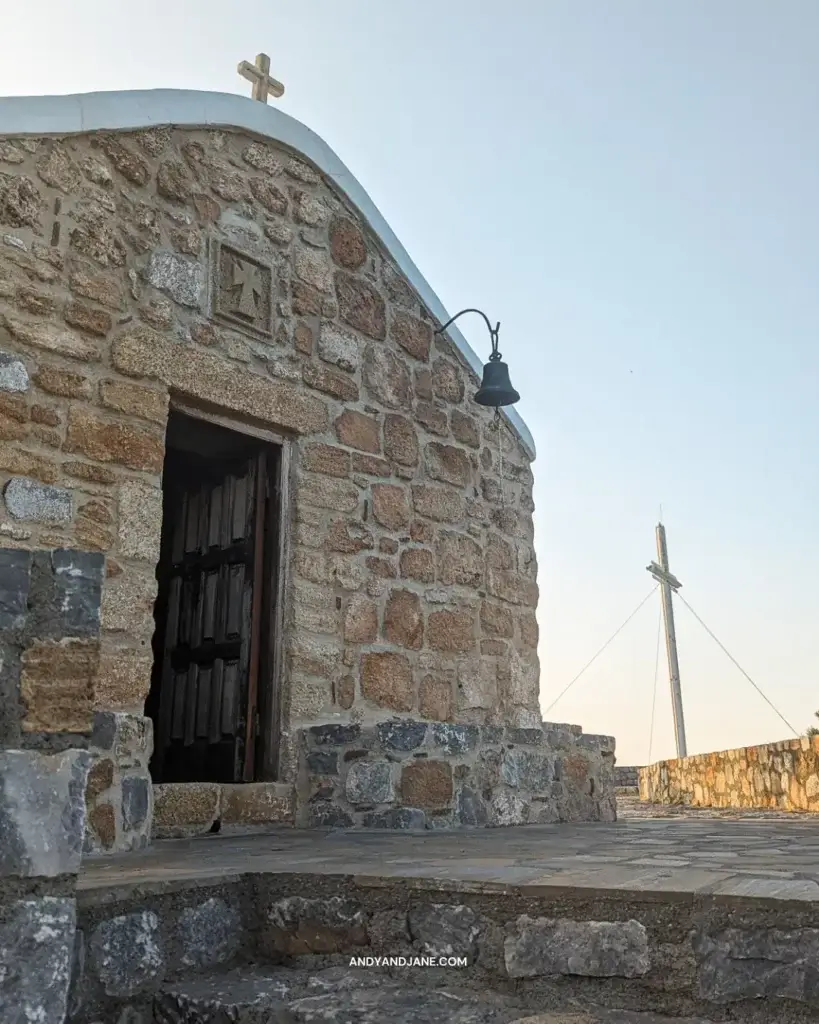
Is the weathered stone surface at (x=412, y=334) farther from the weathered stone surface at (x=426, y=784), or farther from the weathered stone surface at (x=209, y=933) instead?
the weathered stone surface at (x=209, y=933)

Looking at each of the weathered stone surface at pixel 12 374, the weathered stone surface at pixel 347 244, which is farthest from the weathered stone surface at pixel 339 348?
the weathered stone surface at pixel 12 374

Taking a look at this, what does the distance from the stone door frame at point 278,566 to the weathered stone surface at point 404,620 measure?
595 millimetres

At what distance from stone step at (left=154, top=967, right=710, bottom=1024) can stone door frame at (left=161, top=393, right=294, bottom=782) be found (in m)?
2.15

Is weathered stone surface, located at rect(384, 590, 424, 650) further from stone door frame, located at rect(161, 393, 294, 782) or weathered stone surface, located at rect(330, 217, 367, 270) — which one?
weathered stone surface, located at rect(330, 217, 367, 270)

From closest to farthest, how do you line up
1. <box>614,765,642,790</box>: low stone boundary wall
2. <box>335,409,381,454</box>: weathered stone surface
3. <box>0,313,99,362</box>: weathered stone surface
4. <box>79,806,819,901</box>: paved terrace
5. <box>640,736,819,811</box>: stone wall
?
<box>79,806,819,901</box>: paved terrace → <box>0,313,99,362</box>: weathered stone surface → <box>335,409,381,454</box>: weathered stone surface → <box>640,736,819,811</box>: stone wall → <box>614,765,642,790</box>: low stone boundary wall

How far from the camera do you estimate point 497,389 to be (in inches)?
200

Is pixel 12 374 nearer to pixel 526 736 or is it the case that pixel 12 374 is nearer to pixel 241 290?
pixel 241 290

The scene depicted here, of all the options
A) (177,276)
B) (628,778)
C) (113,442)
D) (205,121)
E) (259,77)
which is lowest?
(628,778)

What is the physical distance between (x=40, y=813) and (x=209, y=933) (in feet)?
2.10

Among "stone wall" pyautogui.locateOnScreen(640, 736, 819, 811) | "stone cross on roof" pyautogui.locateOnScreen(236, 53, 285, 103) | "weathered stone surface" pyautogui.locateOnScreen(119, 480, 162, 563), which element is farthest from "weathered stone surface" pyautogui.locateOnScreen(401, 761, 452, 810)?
"stone wall" pyautogui.locateOnScreen(640, 736, 819, 811)

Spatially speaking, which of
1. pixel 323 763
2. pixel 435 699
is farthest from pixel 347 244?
pixel 323 763

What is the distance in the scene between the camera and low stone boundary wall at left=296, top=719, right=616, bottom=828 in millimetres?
4188

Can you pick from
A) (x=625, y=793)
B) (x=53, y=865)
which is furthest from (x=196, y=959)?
(x=625, y=793)

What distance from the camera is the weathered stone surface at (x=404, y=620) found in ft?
15.7
